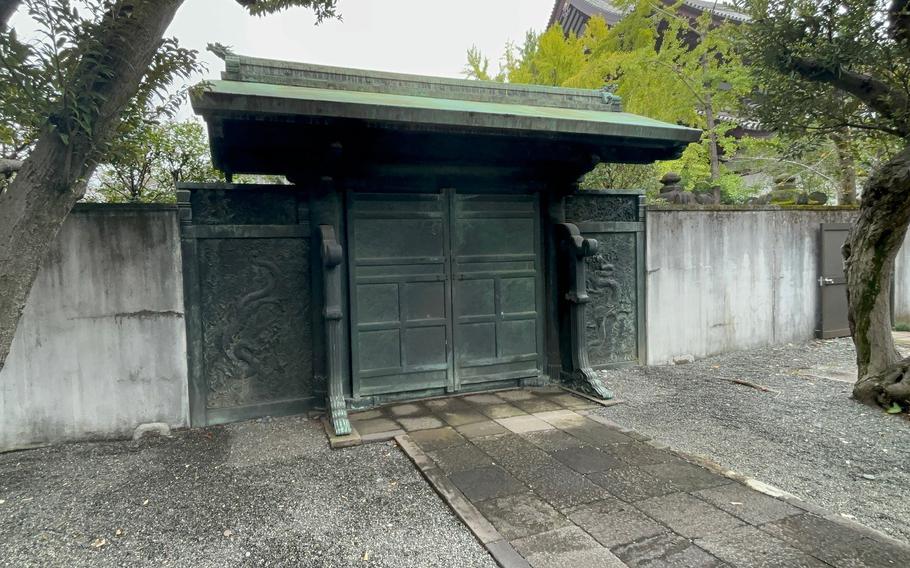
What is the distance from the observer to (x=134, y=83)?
2.32 metres

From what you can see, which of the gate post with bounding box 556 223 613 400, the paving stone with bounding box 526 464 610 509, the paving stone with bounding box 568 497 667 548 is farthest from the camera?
the gate post with bounding box 556 223 613 400

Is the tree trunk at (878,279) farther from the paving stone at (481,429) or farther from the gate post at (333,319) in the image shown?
the gate post at (333,319)

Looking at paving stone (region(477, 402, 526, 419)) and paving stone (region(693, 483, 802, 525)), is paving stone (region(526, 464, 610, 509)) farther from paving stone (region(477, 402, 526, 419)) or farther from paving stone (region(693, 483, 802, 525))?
paving stone (region(477, 402, 526, 419))

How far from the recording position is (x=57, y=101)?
2148 millimetres

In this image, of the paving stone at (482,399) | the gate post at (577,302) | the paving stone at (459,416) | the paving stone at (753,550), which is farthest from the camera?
the gate post at (577,302)

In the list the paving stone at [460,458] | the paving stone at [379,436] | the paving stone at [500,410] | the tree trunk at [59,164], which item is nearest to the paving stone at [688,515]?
the paving stone at [460,458]

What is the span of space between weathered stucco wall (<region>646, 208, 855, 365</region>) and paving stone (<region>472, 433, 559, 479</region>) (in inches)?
110

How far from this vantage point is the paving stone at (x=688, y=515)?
2342mm

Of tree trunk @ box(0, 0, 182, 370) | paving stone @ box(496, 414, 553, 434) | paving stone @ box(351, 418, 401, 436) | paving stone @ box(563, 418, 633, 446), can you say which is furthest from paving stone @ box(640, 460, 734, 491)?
tree trunk @ box(0, 0, 182, 370)

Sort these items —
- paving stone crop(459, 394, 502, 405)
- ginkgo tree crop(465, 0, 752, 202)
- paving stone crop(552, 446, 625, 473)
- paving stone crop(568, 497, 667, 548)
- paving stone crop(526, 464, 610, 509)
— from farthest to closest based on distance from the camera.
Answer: ginkgo tree crop(465, 0, 752, 202)
paving stone crop(459, 394, 502, 405)
paving stone crop(552, 446, 625, 473)
paving stone crop(526, 464, 610, 509)
paving stone crop(568, 497, 667, 548)

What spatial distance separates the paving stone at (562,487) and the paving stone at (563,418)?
0.80m

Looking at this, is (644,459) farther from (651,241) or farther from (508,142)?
(651,241)

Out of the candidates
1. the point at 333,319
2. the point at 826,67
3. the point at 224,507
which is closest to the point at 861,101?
the point at 826,67

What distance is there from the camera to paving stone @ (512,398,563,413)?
13.8 ft
